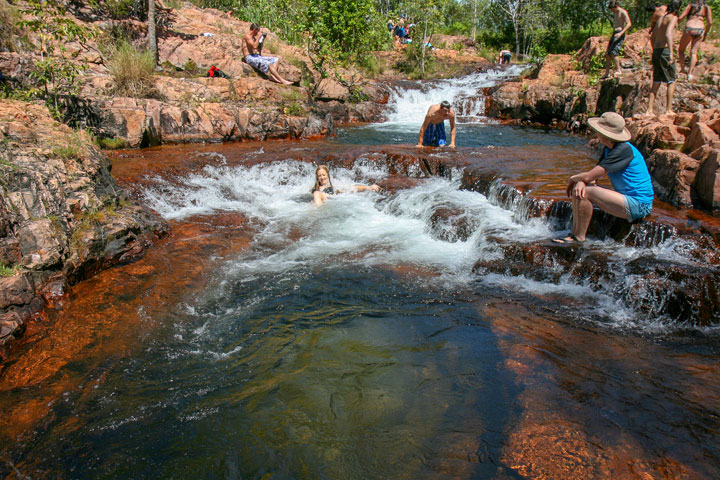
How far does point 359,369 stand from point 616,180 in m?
3.50

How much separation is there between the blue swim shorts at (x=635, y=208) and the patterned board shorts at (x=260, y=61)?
12.2 m

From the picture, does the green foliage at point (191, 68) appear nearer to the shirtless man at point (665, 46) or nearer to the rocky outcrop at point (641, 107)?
the rocky outcrop at point (641, 107)

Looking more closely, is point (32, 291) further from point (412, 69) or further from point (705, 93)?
point (412, 69)

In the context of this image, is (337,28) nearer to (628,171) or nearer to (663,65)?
(663,65)

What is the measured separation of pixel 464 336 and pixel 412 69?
22739 mm

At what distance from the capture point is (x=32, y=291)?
13.3ft

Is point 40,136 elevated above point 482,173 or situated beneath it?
elevated above

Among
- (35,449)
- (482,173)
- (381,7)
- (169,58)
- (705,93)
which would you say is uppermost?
(381,7)

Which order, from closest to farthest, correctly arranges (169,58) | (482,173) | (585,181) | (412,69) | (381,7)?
(585,181)
(482,173)
(169,58)
(412,69)
(381,7)

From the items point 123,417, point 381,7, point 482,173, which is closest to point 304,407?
point 123,417

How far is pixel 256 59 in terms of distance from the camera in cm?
1402

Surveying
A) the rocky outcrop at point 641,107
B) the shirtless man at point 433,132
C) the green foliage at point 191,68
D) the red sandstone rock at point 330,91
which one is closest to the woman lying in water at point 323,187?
the shirtless man at point 433,132

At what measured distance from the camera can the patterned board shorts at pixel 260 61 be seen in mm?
13953

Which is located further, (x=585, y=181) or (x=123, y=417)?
(x=585, y=181)
